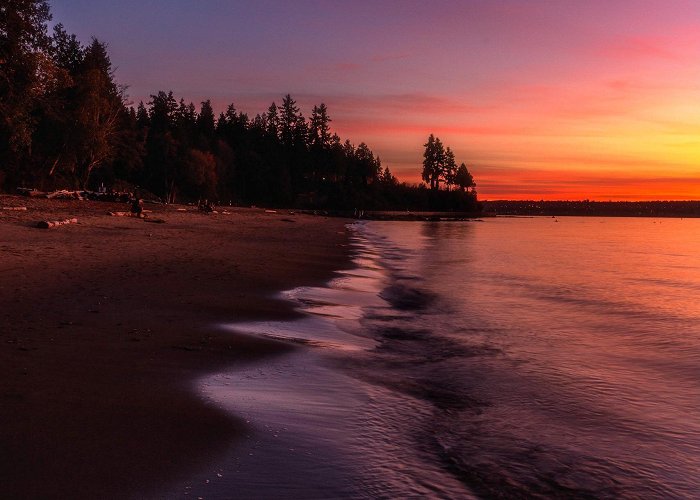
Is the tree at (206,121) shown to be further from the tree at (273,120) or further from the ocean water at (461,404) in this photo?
the ocean water at (461,404)

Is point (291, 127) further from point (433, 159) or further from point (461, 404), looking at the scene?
point (461, 404)

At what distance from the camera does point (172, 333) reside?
1027 cm

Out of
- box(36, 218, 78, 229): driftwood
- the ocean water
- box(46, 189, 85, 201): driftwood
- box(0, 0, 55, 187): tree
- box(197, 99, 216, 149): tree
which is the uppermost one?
box(197, 99, 216, 149): tree

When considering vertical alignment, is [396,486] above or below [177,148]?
below

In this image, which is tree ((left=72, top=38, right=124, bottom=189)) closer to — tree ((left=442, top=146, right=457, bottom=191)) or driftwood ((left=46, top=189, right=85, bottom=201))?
driftwood ((left=46, top=189, right=85, bottom=201))

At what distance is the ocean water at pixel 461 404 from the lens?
561cm

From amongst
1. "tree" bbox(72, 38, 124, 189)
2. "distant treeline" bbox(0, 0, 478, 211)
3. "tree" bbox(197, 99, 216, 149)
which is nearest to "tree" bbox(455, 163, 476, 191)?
"distant treeline" bbox(0, 0, 478, 211)

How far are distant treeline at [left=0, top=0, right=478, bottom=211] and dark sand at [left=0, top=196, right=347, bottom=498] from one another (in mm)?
13766

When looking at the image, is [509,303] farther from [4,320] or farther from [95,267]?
[4,320]

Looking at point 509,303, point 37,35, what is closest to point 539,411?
point 509,303

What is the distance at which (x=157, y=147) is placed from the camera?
Answer: 100688 mm

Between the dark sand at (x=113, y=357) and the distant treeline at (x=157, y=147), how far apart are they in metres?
13.8

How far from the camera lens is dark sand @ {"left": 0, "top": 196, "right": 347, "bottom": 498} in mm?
5023

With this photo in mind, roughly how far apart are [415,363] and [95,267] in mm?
10959
